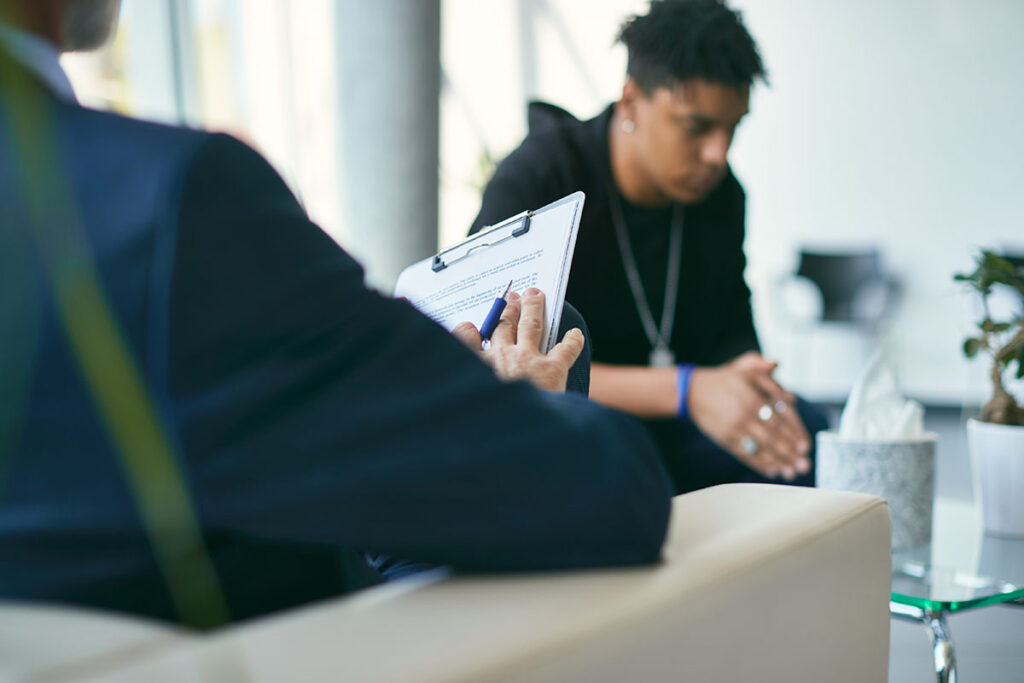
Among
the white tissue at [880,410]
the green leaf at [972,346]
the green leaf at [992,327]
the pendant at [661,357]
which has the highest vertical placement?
the green leaf at [992,327]

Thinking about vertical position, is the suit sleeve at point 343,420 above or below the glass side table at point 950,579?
above

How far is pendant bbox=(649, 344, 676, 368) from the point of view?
219 centimetres

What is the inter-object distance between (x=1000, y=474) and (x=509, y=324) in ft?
3.60

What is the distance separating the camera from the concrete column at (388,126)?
12.3 feet

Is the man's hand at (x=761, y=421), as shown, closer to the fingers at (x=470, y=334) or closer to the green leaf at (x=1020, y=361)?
the green leaf at (x=1020, y=361)

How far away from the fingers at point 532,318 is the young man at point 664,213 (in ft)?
2.87

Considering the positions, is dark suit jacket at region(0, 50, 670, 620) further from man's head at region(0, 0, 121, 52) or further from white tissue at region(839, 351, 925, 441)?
white tissue at region(839, 351, 925, 441)

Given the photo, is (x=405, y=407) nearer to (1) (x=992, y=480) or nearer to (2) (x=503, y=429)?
(2) (x=503, y=429)

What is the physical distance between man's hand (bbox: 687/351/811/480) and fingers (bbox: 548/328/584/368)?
2.55 ft

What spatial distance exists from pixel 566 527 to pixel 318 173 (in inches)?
254

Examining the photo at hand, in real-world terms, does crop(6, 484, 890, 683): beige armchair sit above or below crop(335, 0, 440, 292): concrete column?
below

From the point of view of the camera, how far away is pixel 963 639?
2236mm

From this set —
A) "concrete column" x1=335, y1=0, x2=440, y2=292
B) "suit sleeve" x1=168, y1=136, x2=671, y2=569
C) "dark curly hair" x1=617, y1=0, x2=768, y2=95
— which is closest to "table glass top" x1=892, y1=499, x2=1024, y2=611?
"suit sleeve" x1=168, y1=136, x2=671, y2=569

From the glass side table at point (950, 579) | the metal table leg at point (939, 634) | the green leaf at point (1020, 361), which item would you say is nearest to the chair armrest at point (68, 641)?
the glass side table at point (950, 579)
